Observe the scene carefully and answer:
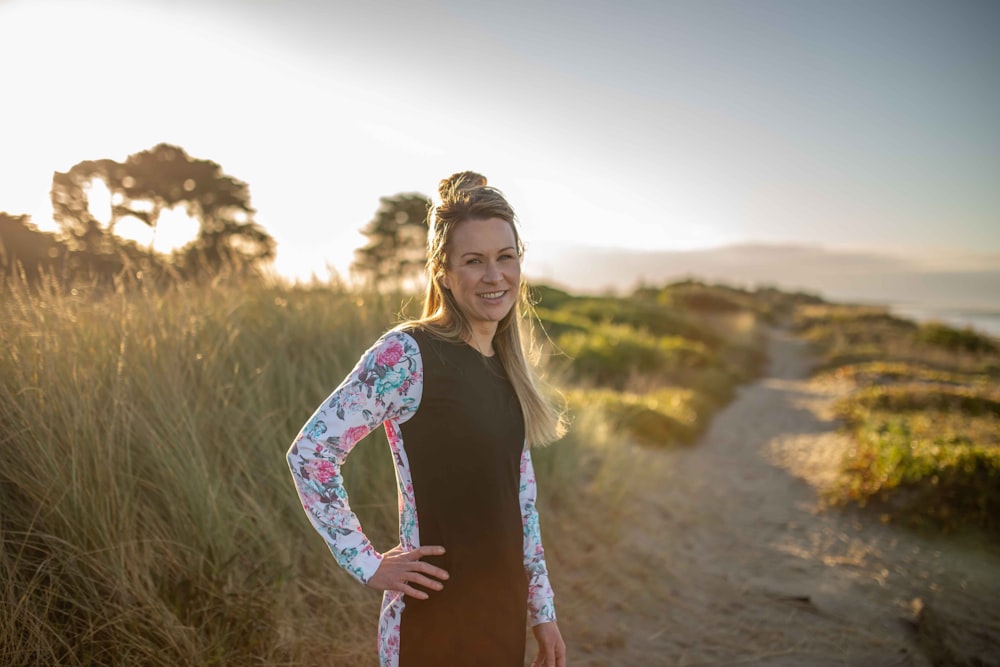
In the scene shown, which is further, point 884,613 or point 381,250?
point 381,250

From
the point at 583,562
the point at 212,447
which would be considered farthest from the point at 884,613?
the point at 212,447

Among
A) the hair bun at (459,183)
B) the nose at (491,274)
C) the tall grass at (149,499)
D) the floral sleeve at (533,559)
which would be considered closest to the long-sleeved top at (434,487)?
the floral sleeve at (533,559)

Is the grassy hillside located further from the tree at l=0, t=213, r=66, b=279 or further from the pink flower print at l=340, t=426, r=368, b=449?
the pink flower print at l=340, t=426, r=368, b=449

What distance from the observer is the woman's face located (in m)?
1.74

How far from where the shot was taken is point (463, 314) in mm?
1810

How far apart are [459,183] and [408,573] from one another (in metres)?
1.20

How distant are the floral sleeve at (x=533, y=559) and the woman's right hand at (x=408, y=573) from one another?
0.45 m

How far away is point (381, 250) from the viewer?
39.9ft

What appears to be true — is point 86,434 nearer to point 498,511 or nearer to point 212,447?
point 212,447

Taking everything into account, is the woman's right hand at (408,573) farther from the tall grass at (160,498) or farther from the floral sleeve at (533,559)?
the tall grass at (160,498)

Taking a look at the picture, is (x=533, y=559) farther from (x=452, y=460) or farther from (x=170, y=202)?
(x=170, y=202)

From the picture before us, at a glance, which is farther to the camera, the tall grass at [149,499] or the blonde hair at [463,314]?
the tall grass at [149,499]

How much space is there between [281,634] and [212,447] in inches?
47.0

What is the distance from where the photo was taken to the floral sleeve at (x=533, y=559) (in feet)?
5.98
